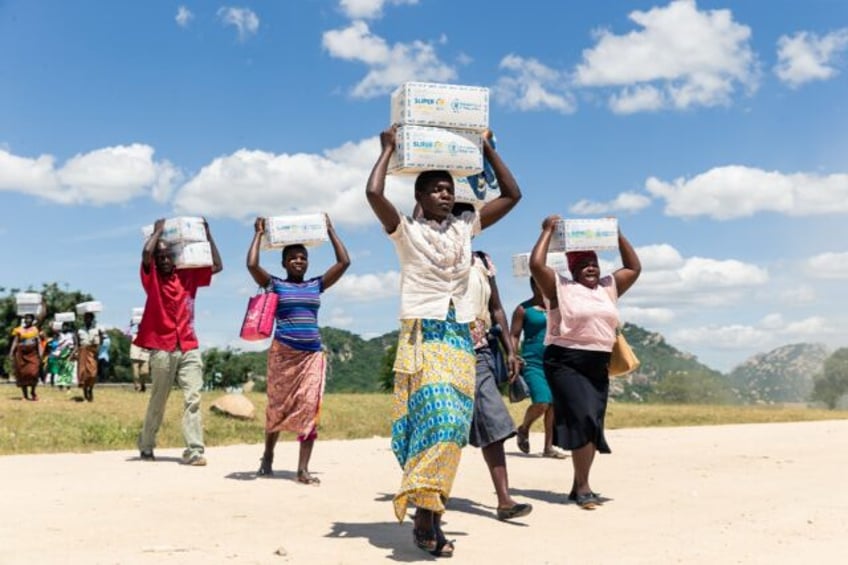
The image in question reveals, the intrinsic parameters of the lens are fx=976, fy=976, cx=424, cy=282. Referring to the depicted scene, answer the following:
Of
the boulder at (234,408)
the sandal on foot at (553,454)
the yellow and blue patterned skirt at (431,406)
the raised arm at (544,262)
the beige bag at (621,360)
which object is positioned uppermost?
the raised arm at (544,262)

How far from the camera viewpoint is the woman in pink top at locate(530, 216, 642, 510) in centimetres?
746

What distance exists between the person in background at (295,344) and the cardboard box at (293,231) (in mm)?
116

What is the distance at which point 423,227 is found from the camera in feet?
18.8

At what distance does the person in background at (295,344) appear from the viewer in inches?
347

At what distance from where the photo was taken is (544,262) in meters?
7.36

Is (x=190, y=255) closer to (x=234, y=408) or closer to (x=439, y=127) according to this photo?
(x=439, y=127)

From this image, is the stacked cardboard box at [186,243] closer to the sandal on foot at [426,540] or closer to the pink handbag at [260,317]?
the pink handbag at [260,317]

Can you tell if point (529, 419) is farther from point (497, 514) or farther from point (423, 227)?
point (423, 227)

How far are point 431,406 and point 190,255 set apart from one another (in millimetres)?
5165

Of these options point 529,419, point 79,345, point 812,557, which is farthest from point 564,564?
point 79,345

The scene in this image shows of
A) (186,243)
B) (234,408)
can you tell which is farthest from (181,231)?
(234,408)

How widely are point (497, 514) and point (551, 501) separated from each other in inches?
38.7

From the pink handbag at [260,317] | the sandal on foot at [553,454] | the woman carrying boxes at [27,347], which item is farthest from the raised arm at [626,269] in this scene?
the woman carrying boxes at [27,347]

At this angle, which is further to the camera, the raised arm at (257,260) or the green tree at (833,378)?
the green tree at (833,378)
